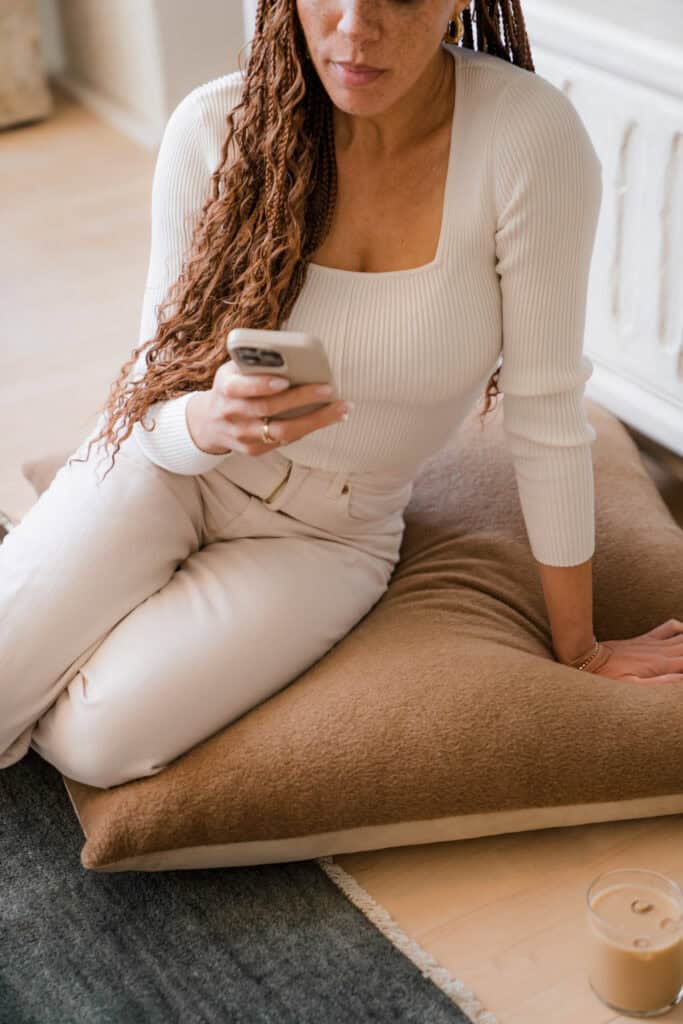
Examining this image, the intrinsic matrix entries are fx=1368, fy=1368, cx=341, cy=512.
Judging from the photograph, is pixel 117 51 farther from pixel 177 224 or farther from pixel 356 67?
pixel 356 67

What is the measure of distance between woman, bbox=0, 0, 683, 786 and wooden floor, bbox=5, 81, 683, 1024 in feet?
0.68

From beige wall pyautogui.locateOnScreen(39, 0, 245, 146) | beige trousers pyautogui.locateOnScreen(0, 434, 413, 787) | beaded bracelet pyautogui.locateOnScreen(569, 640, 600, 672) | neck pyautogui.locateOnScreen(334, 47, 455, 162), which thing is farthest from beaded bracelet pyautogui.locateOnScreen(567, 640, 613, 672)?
beige wall pyautogui.locateOnScreen(39, 0, 245, 146)

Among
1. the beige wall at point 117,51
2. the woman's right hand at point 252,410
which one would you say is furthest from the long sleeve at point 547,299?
the beige wall at point 117,51

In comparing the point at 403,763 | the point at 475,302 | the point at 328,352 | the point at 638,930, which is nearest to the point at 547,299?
the point at 475,302

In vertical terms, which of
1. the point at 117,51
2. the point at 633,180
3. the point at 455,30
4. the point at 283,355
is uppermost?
the point at 455,30

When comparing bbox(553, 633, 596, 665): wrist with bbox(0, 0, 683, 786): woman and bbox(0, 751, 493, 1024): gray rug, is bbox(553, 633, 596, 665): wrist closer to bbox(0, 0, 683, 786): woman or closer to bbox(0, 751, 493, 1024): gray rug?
bbox(0, 0, 683, 786): woman

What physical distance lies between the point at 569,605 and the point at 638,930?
38 cm

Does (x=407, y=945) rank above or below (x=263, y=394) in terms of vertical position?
below

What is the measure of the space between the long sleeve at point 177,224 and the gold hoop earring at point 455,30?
0.26 metres

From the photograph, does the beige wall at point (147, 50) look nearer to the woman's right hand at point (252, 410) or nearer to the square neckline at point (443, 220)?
the square neckline at point (443, 220)

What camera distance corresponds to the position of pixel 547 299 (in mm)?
1297

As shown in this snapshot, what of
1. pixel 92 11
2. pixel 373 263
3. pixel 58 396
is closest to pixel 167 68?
pixel 92 11

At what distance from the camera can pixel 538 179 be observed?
4.11ft

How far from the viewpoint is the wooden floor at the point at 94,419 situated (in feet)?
4.08
